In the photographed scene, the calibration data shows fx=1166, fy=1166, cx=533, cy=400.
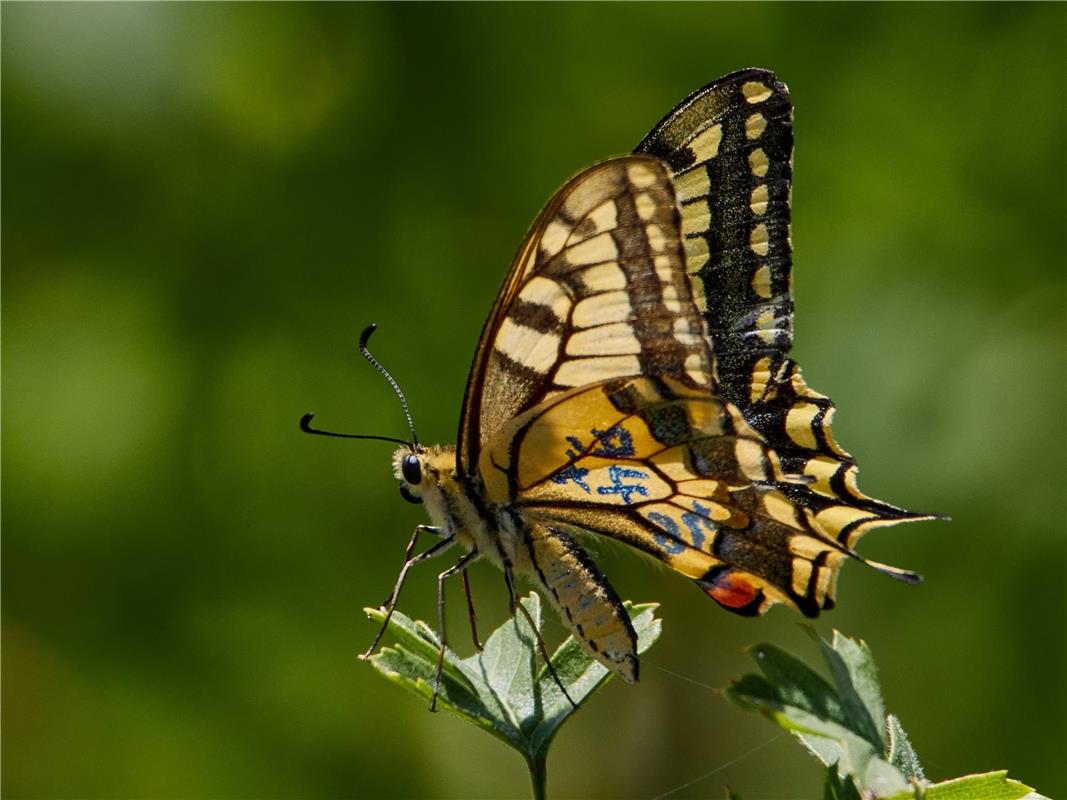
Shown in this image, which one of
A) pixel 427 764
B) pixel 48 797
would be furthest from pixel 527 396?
pixel 48 797

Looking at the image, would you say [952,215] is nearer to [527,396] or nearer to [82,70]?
[527,396]

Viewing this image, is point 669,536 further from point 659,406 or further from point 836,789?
point 836,789

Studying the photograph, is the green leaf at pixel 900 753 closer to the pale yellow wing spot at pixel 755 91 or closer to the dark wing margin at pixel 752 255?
the dark wing margin at pixel 752 255

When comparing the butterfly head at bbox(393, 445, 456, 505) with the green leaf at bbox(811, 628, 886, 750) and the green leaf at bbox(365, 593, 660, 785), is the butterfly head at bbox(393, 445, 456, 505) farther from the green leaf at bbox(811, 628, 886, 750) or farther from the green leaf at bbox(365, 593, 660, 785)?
the green leaf at bbox(811, 628, 886, 750)

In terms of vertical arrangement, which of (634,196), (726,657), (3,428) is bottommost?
(726,657)

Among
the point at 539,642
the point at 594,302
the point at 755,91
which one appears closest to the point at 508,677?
the point at 539,642

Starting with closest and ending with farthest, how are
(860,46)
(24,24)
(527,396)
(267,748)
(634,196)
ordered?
(634,196) < (527,396) < (267,748) < (24,24) < (860,46)

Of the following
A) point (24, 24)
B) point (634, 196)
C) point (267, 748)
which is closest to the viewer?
point (634, 196)
